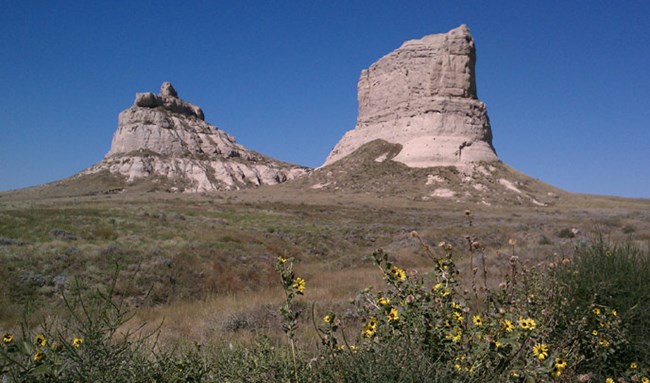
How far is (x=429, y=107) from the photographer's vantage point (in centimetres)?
7050

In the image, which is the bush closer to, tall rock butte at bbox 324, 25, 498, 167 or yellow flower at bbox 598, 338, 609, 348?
yellow flower at bbox 598, 338, 609, 348

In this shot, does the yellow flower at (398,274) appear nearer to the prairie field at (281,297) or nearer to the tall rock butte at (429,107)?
the prairie field at (281,297)

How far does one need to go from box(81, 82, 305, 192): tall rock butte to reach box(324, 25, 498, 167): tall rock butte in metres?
24.0

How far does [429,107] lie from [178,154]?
2341 inches

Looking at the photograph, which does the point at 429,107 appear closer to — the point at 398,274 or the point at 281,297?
the point at 281,297

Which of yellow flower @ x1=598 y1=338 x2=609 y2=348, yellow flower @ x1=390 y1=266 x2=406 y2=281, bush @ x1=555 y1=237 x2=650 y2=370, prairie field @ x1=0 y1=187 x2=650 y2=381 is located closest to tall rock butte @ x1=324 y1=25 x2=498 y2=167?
prairie field @ x1=0 y1=187 x2=650 y2=381

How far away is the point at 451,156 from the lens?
220 ft

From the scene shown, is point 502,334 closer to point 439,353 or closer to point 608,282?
point 439,353

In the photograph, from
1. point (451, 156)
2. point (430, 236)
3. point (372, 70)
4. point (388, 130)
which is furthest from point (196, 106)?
point (430, 236)

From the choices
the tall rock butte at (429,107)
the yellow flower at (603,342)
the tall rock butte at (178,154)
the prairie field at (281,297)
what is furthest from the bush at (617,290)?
the tall rock butte at (178,154)

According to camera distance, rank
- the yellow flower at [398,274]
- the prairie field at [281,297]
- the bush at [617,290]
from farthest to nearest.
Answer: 1. the bush at [617,290]
2. the yellow flower at [398,274]
3. the prairie field at [281,297]

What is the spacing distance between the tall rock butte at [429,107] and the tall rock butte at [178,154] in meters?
24.0

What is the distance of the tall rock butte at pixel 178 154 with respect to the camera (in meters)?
87.9

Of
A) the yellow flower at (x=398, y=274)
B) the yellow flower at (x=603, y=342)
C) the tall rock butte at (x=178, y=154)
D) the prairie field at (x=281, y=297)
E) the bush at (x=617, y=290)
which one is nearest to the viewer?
the prairie field at (x=281, y=297)
